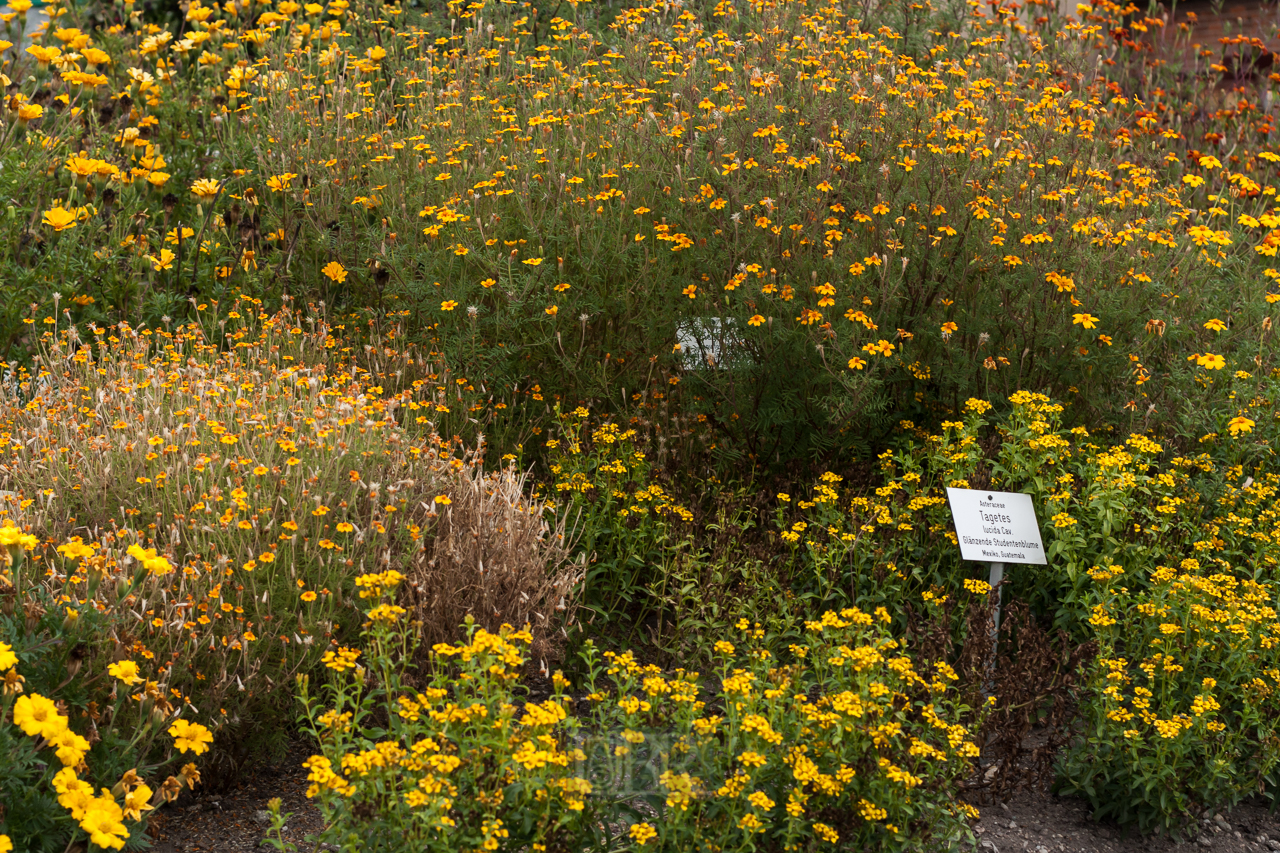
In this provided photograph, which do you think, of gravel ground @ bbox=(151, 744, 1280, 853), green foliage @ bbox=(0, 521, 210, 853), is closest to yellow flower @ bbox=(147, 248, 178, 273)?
green foliage @ bbox=(0, 521, 210, 853)

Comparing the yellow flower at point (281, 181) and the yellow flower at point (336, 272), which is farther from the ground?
the yellow flower at point (281, 181)

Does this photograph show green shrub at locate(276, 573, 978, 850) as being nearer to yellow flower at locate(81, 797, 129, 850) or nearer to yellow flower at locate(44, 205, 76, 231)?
yellow flower at locate(81, 797, 129, 850)

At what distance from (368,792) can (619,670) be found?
2.04 ft

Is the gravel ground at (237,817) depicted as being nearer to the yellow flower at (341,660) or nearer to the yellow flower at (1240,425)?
the yellow flower at (341,660)

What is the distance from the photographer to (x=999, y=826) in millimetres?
3299

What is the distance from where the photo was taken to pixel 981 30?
7.09m

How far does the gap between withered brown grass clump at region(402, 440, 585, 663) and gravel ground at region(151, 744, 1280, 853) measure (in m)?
0.56

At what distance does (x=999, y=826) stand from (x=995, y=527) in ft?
2.78

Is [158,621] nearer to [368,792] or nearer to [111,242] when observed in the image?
[368,792]

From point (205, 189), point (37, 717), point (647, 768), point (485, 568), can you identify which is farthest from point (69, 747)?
point (205, 189)

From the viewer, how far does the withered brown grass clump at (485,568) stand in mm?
3471

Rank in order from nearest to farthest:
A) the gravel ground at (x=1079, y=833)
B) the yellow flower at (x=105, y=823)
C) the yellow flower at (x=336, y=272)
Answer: the yellow flower at (x=105, y=823), the gravel ground at (x=1079, y=833), the yellow flower at (x=336, y=272)

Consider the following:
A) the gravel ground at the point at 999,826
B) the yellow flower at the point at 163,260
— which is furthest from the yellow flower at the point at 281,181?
the gravel ground at the point at 999,826

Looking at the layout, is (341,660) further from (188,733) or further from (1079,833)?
(1079,833)
